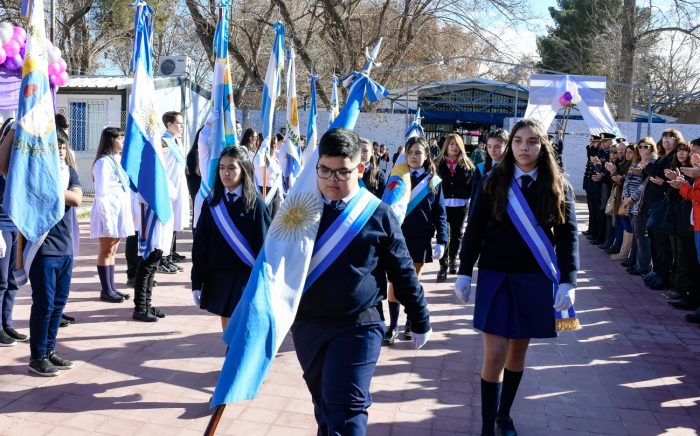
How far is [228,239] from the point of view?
176 inches

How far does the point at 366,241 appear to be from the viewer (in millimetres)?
3023

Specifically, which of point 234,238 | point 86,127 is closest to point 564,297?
point 234,238

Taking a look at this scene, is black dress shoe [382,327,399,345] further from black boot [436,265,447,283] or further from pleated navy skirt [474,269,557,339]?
black boot [436,265,447,283]

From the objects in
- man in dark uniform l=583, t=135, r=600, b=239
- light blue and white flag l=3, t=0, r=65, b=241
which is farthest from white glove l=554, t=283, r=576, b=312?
man in dark uniform l=583, t=135, r=600, b=239

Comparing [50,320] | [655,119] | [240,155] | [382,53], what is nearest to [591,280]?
[240,155]

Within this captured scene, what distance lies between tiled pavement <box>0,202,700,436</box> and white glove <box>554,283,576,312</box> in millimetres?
963

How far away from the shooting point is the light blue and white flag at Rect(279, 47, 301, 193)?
792cm

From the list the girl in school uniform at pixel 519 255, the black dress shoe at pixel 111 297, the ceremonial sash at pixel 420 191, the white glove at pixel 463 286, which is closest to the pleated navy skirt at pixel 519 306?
the girl in school uniform at pixel 519 255

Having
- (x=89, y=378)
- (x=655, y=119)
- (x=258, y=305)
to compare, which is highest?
(x=655, y=119)

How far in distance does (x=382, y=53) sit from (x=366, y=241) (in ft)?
73.7

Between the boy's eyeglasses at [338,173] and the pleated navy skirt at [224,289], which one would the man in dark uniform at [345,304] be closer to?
the boy's eyeglasses at [338,173]

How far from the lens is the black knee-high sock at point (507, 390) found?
4023 mm

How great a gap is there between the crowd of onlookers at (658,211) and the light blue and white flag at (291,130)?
4263 millimetres

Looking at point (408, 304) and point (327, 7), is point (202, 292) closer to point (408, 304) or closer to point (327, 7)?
point (408, 304)
